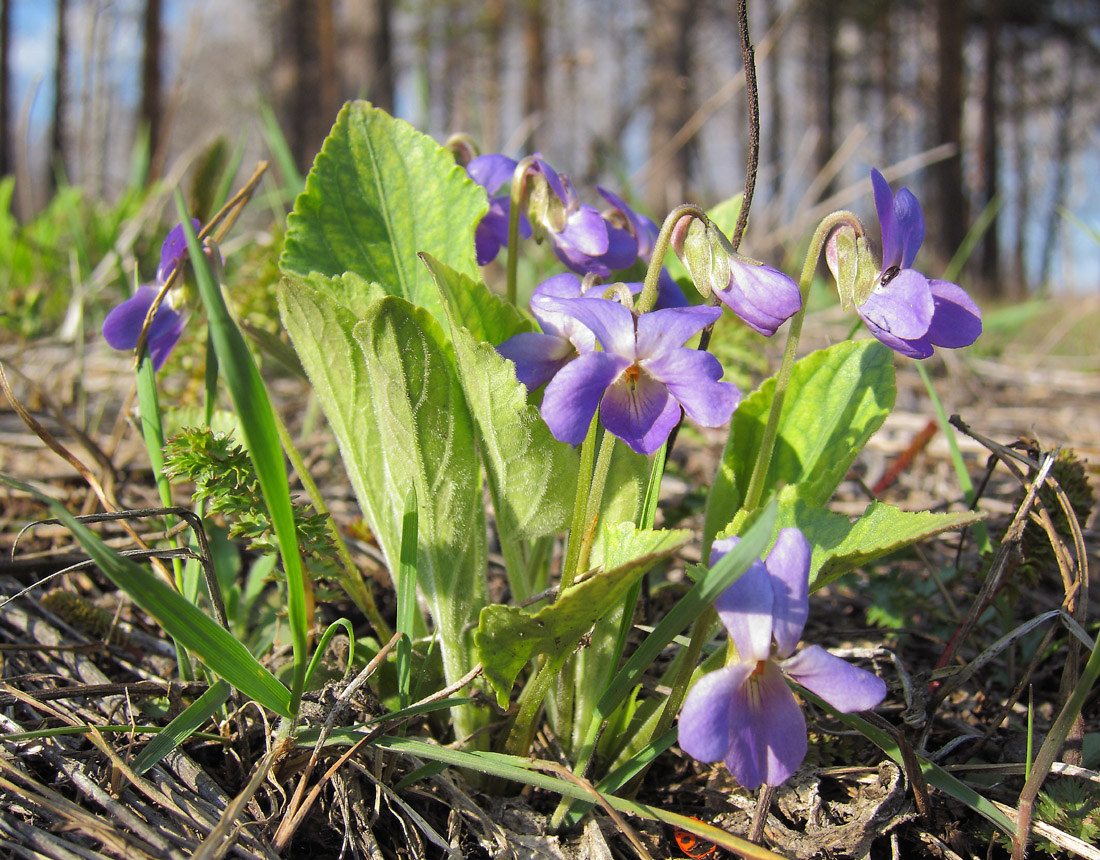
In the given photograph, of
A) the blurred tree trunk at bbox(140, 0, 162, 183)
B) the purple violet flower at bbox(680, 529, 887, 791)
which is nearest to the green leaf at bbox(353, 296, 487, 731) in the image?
the purple violet flower at bbox(680, 529, 887, 791)

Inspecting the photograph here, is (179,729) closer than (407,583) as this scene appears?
Yes

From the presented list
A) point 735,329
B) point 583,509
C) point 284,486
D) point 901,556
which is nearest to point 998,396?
point 735,329

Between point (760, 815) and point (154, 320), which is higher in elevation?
point (154, 320)

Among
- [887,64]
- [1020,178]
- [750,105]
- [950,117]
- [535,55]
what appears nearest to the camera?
[750,105]

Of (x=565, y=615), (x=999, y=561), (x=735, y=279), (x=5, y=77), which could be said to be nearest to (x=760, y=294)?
(x=735, y=279)

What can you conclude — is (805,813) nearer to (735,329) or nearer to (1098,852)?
(1098,852)

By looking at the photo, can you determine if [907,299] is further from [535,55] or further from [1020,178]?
[1020,178]
